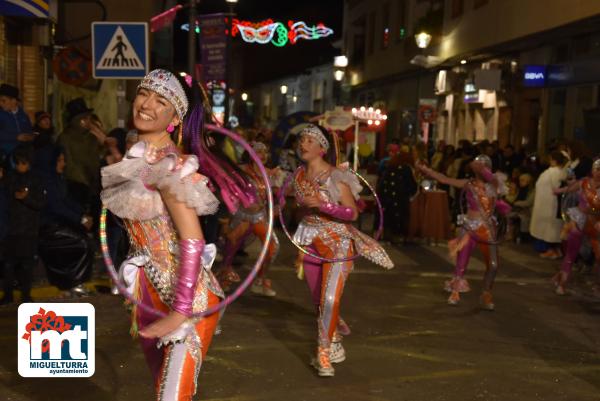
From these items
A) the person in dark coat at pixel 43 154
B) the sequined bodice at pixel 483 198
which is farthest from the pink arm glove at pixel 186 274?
the sequined bodice at pixel 483 198

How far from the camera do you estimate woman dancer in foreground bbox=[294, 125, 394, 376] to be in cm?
649

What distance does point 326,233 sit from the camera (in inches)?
263

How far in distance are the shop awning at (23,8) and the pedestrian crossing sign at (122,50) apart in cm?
140

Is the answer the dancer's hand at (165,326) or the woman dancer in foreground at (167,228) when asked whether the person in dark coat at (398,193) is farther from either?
the dancer's hand at (165,326)

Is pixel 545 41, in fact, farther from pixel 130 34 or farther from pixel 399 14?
pixel 399 14

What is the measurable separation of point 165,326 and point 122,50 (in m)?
8.53

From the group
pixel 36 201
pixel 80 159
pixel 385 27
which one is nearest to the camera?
pixel 36 201

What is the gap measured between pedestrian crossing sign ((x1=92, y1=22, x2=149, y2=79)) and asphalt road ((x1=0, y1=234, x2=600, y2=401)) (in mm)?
3474

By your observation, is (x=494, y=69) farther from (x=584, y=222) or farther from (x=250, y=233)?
(x=250, y=233)

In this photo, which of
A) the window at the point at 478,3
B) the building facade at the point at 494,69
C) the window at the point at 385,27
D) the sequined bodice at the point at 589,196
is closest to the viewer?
the sequined bodice at the point at 589,196

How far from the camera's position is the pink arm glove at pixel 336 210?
6.52 m

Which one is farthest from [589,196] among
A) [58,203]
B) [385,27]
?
[385,27]

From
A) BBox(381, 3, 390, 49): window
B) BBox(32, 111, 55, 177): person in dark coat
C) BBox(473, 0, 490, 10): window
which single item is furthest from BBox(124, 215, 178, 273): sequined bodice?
BBox(381, 3, 390, 49): window

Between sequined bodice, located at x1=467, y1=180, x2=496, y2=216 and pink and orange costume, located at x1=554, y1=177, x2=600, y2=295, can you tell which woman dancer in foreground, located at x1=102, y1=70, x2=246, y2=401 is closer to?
sequined bodice, located at x1=467, y1=180, x2=496, y2=216
